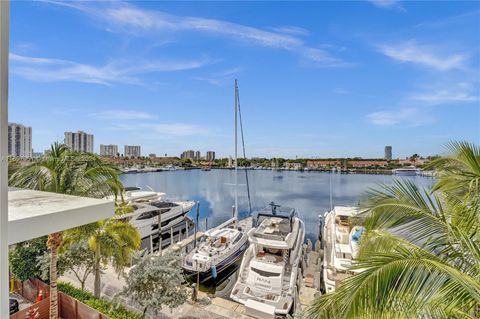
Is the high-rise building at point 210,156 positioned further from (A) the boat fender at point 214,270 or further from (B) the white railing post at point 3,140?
(B) the white railing post at point 3,140

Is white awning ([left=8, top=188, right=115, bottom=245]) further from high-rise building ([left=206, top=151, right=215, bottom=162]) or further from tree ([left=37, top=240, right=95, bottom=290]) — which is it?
high-rise building ([left=206, top=151, right=215, bottom=162])

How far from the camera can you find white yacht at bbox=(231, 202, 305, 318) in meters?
7.36

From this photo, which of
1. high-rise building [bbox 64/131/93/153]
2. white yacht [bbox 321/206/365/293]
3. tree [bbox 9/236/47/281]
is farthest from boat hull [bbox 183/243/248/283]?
high-rise building [bbox 64/131/93/153]

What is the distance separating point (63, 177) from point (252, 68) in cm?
1328

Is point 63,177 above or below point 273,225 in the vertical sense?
above

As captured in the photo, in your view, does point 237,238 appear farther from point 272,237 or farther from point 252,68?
point 252,68

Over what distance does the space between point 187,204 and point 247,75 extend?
11.3 m

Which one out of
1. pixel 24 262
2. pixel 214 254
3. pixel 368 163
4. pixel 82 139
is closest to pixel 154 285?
pixel 24 262

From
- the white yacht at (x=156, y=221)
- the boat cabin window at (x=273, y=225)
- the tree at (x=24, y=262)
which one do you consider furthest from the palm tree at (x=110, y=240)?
the white yacht at (x=156, y=221)

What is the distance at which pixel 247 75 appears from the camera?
1819 cm

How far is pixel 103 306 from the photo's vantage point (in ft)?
19.6

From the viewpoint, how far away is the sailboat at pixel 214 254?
9.59 m

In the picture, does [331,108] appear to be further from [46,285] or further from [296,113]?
[46,285]

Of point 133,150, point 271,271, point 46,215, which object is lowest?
point 271,271
